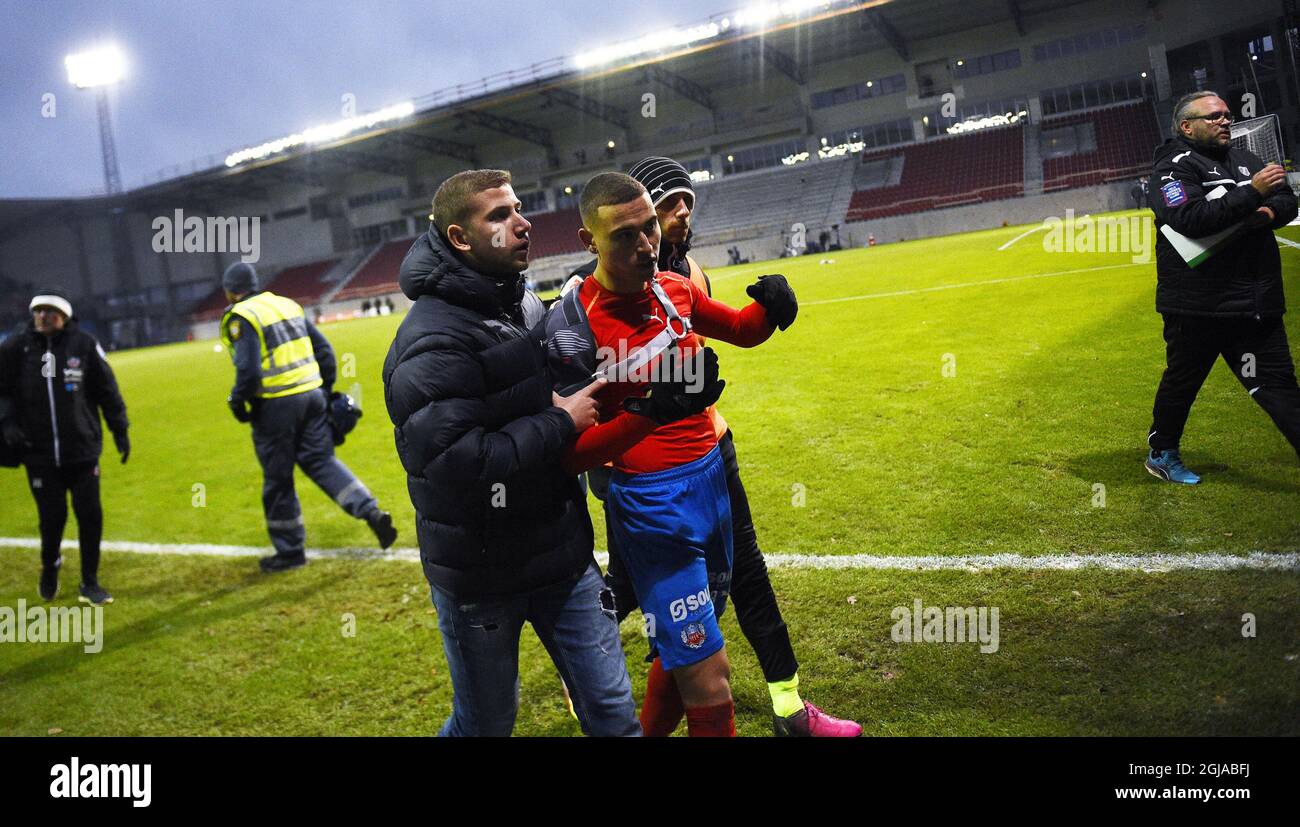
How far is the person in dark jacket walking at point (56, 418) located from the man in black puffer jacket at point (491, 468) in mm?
4906

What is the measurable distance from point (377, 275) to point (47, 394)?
164 ft

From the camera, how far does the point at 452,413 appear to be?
2406 mm

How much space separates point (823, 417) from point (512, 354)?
A: 6.44 metres

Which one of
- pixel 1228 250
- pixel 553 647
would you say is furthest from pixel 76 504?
pixel 1228 250

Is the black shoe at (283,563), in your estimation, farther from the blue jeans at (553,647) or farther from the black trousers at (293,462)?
the blue jeans at (553,647)

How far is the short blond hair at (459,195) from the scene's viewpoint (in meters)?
2.59

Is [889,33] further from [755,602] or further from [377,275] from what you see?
Answer: [755,602]

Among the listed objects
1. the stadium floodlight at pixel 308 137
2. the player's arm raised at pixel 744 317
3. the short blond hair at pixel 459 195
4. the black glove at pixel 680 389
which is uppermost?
the stadium floodlight at pixel 308 137

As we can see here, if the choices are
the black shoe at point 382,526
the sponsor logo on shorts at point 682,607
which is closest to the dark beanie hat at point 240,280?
the black shoe at point 382,526

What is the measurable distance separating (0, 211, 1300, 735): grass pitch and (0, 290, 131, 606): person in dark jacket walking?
54 centimetres

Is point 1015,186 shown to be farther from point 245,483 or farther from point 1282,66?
point 245,483

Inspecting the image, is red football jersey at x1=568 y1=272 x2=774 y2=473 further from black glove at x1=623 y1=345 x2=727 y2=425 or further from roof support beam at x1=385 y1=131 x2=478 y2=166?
roof support beam at x1=385 y1=131 x2=478 y2=166

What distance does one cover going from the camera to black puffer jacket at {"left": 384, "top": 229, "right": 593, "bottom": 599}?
7.93ft
